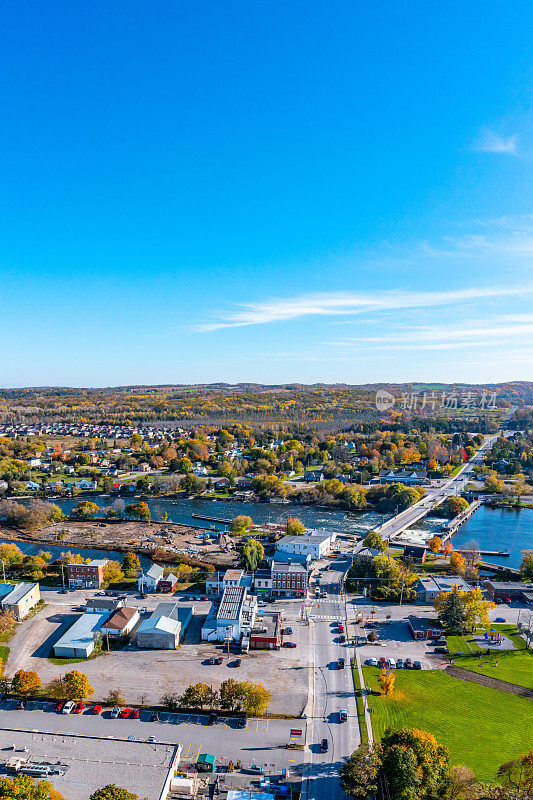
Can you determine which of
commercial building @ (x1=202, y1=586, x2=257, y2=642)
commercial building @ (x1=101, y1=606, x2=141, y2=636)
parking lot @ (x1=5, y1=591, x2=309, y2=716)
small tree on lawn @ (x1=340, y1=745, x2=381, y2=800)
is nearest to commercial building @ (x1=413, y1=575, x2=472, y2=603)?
parking lot @ (x1=5, y1=591, x2=309, y2=716)

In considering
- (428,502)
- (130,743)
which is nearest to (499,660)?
(130,743)


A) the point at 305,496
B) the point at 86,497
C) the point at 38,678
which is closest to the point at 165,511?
the point at 86,497

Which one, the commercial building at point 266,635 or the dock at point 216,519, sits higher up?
the commercial building at point 266,635

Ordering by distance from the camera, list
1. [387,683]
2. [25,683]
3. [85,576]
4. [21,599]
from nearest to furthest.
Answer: [25,683]
[387,683]
[21,599]
[85,576]

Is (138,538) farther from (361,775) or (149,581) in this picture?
(361,775)

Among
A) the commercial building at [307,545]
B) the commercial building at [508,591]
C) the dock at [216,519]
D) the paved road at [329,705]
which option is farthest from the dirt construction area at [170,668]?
the dock at [216,519]

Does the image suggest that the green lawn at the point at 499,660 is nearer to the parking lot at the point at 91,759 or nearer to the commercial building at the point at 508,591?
the commercial building at the point at 508,591

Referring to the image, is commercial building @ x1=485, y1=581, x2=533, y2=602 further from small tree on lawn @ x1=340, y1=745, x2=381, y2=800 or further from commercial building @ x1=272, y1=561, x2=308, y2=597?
small tree on lawn @ x1=340, y1=745, x2=381, y2=800
